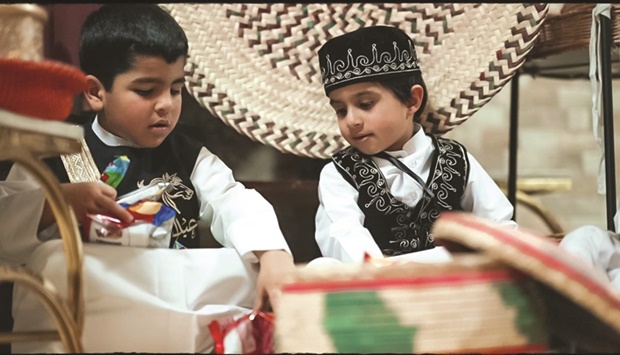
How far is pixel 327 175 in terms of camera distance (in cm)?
141

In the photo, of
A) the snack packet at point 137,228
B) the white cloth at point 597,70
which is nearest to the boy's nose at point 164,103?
the snack packet at point 137,228

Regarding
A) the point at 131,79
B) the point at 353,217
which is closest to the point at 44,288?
the point at 131,79

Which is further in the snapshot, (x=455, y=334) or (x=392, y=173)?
(x=392, y=173)

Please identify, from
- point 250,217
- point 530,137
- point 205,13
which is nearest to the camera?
point 250,217

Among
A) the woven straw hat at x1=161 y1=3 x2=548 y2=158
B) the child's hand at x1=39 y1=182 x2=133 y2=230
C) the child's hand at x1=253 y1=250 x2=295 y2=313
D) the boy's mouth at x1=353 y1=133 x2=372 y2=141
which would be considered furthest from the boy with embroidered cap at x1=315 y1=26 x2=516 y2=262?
the child's hand at x1=39 y1=182 x2=133 y2=230

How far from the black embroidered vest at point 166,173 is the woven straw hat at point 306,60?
0.83 ft

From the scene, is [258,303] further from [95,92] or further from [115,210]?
[95,92]

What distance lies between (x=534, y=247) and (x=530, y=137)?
82.0 inches

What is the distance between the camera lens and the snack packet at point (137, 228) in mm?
999

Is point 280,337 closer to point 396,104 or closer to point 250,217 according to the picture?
point 250,217

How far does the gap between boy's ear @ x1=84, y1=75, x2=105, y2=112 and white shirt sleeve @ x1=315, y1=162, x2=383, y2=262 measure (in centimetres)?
45

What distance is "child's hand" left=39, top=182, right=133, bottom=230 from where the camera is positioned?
0.99m

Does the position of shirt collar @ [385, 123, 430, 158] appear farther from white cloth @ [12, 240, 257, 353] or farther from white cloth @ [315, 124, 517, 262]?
white cloth @ [12, 240, 257, 353]

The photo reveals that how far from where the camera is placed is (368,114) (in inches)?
52.9
